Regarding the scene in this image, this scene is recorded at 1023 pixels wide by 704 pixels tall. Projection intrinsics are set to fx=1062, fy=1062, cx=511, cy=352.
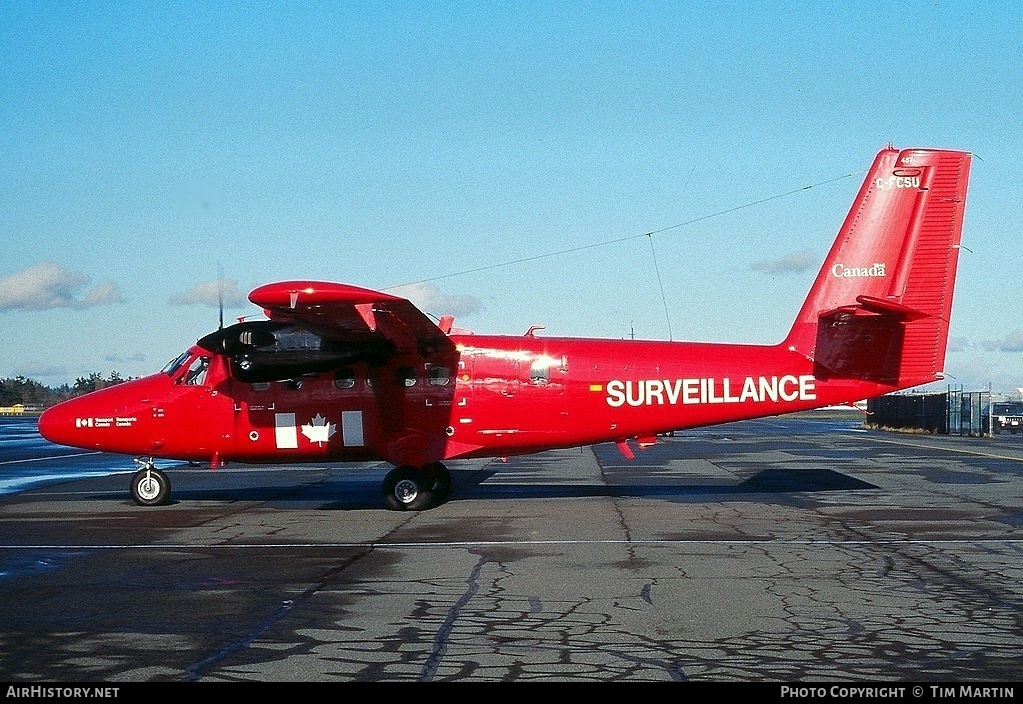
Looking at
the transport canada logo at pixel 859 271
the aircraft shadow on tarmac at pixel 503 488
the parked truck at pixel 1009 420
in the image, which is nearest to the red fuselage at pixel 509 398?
the aircraft shadow on tarmac at pixel 503 488

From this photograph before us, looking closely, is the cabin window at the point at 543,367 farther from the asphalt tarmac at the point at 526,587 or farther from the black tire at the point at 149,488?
the black tire at the point at 149,488

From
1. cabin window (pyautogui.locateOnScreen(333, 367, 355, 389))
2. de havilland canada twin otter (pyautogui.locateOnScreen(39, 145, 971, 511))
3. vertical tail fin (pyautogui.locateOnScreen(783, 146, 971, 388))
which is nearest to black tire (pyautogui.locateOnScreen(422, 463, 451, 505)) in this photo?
de havilland canada twin otter (pyautogui.locateOnScreen(39, 145, 971, 511))

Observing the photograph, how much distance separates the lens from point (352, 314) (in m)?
16.7

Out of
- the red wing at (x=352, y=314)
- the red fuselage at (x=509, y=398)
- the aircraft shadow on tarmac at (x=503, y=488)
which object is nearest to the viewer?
the red wing at (x=352, y=314)

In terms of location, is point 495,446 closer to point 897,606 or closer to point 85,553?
point 85,553

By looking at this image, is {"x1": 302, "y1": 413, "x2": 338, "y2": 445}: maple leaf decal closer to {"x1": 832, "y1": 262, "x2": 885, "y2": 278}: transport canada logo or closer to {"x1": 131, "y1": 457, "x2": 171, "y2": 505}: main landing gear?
{"x1": 131, "y1": 457, "x2": 171, "y2": 505}: main landing gear

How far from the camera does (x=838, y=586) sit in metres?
10.7

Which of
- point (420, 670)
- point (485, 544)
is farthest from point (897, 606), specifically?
point (485, 544)

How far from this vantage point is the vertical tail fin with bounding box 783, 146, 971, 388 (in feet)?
60.6

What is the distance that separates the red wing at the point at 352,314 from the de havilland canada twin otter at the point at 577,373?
0.09 meters

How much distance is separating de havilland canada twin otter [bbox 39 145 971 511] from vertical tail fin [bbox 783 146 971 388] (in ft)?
0.08

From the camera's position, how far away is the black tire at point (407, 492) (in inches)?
731

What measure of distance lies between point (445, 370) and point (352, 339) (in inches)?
70.2

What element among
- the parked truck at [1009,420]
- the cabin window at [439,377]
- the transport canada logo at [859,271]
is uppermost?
the transport canada logo at [859,271]
